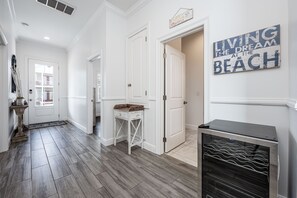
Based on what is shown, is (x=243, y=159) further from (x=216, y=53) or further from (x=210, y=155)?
(x=216, y=53)

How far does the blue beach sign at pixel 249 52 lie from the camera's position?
4.12 feet

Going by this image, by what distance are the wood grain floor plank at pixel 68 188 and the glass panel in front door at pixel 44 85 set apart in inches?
175

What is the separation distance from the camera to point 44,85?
4.92 metres

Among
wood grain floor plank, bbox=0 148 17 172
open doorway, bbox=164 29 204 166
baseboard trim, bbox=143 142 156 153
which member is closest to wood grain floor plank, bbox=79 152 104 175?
baseboard trim, bbox=143 142 156 153

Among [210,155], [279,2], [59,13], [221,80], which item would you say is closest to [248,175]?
[210,155]

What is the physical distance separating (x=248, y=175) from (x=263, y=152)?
221 millimetres

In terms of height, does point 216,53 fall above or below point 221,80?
above

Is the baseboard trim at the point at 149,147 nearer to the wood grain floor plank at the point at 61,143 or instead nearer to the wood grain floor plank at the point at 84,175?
the wood grain floor plank at the point at 84,175

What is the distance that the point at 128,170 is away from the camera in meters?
1.90

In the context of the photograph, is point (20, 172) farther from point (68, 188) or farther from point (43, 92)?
point (43, 92)

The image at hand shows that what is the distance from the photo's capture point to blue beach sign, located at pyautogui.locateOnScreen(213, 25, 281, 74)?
126cm

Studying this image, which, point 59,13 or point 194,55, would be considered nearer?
point 59,13

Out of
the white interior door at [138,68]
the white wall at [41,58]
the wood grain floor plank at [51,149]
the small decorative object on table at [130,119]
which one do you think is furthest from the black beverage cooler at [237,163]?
the white wall at [41,58]

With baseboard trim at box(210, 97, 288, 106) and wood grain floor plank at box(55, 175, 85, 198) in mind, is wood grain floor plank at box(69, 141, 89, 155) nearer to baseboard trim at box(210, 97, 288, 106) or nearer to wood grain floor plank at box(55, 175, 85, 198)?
wood grain floor plank at box(55, 175, 85, 198)
